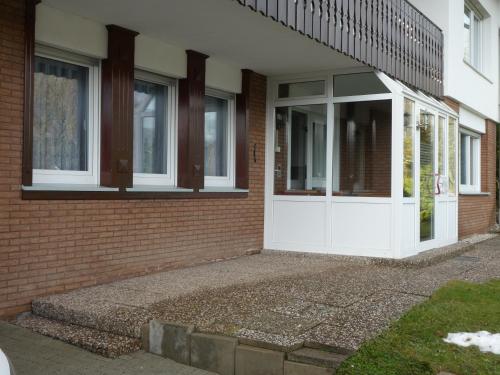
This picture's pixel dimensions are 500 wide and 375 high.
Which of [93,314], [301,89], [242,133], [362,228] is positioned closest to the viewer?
[93,314]

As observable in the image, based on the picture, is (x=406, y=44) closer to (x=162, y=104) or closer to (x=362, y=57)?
(x=362, y=57)

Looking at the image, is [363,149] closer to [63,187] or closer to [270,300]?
[270,300]

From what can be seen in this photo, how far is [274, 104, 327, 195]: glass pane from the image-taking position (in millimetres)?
8781

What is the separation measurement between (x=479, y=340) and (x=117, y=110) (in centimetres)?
427

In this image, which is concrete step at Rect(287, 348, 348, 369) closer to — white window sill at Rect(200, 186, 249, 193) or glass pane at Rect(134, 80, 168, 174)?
glass pane at Rect(134, 80, 168, 174)

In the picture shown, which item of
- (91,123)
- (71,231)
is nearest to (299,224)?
(91,123)

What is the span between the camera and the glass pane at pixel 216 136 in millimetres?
8180

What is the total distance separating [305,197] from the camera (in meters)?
8.80

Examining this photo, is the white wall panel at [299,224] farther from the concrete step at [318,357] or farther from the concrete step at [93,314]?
the concrete step at [318,357]

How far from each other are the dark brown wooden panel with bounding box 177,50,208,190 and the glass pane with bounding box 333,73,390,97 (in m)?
2.19

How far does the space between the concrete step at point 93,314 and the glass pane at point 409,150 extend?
481 cm

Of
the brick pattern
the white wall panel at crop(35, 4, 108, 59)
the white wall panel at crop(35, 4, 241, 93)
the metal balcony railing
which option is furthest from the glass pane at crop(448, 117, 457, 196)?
the white wall panel at crop(35, 4, 108, 59)

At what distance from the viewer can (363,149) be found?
8.44 m

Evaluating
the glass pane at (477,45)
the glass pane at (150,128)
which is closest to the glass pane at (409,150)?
the glass pane at (150,128)
